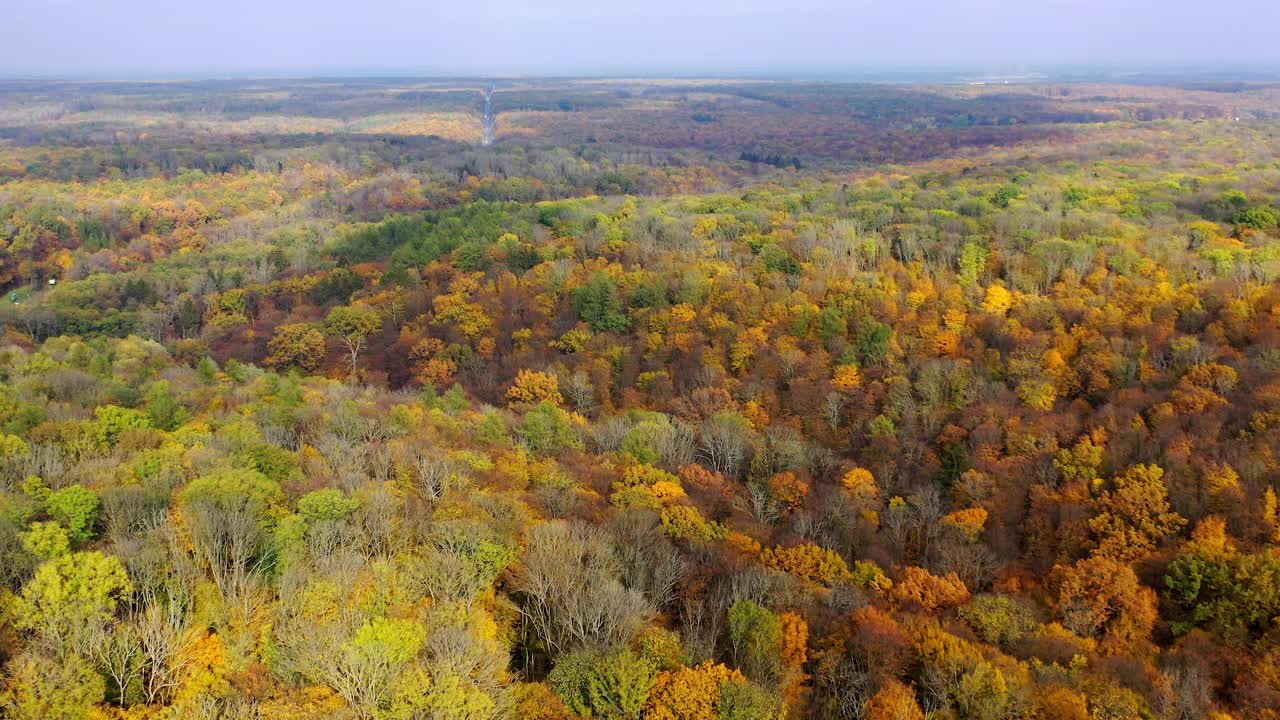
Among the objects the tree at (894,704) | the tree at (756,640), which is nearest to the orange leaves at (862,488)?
the tree at (756,640)

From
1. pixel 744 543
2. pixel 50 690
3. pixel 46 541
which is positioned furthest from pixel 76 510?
pixel 744 543

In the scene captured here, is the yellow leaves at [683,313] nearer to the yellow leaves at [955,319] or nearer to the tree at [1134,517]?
the yellow leaves at [955,319]

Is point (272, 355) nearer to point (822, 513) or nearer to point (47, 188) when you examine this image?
point (822, 513)

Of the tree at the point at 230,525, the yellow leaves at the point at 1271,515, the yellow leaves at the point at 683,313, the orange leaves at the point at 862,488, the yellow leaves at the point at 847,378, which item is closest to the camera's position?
the tree at the point at 230,525

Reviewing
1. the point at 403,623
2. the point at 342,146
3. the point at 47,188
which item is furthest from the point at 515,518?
the point at 342,146

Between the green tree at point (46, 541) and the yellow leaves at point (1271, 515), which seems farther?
the yellow leaves at point (1271, 515)

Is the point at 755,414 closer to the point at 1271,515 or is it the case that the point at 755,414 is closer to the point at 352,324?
the point at 1271,515
